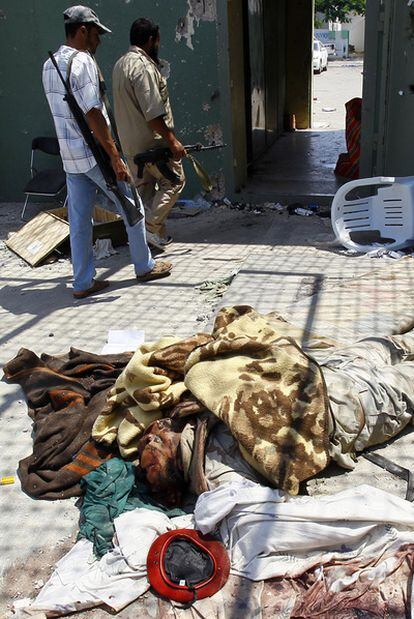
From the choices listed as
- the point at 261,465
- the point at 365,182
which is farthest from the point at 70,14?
the point at 261,465

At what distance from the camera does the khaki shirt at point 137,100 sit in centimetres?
487

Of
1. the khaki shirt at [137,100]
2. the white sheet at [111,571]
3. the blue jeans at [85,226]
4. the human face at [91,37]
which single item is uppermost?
the human face at [91,37]

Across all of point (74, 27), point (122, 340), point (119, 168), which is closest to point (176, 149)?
point (119, 168)

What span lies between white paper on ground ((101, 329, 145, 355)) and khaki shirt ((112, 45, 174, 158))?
187 cm

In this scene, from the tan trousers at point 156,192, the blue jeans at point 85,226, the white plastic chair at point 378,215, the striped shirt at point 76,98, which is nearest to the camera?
the striped shirt at point 76,98

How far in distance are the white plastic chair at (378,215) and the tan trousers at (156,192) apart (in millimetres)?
1376

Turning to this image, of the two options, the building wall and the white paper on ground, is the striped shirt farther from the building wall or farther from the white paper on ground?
the building wall

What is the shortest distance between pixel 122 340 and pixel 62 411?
92cm

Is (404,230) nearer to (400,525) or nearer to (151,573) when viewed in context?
(400,525)

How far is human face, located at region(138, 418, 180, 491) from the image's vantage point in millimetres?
2525

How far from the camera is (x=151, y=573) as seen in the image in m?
2.18

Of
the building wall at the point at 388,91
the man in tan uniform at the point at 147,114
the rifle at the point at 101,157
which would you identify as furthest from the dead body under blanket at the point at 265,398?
the building wall at the point at 388,91

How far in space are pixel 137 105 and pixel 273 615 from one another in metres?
4.11

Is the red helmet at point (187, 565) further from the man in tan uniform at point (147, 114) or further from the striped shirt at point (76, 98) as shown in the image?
the man in tan uniform at point (147, 114)
